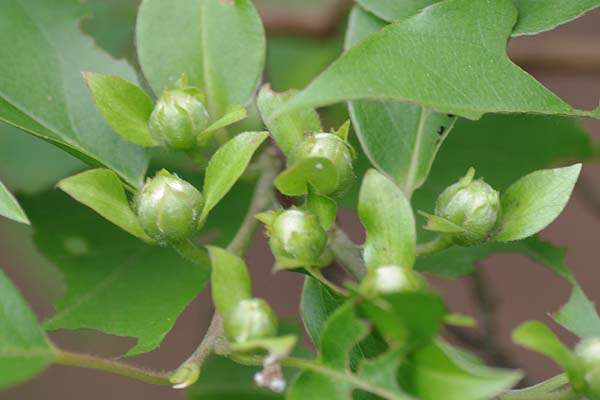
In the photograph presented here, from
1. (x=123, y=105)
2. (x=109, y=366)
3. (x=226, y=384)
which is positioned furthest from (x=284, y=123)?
(x=226, y=384)

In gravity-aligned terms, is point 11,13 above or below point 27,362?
above

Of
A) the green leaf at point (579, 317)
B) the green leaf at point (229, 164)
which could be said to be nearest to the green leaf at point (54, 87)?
the green leaf at point (229, 164)

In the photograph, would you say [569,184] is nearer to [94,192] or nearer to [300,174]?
[300,174]

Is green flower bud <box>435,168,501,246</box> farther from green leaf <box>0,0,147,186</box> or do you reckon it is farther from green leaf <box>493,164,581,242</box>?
green leaf <box>0,0,147,186</box>

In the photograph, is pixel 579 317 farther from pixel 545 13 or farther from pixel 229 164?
pixel 229 164

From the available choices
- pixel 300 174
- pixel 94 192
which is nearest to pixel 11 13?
pixel 94 192

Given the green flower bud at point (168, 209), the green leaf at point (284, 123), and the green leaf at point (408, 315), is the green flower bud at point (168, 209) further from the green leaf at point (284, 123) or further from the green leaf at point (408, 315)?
the green leaf at point (408, 315)

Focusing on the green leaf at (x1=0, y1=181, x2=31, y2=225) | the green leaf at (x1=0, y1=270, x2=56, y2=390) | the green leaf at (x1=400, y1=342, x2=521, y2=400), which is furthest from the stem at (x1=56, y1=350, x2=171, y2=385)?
the green leaf at (x1=400, y1=342, x2=521, y2=400)
